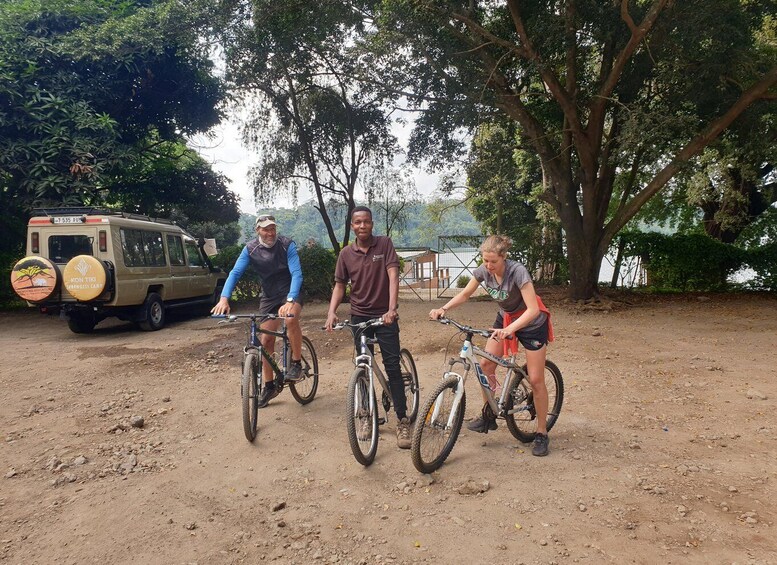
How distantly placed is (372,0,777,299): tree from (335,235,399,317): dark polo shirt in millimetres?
6264

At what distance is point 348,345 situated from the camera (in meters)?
8.35

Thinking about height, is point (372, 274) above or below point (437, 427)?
above

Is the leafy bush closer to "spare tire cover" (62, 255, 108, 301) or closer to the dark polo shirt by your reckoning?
the dark polo shirt

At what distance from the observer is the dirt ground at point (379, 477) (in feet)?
9.32

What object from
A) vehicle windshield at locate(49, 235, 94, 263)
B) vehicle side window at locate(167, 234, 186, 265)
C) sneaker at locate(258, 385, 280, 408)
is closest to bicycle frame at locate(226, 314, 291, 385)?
sneaker at locate(258, 385, 280, 408)

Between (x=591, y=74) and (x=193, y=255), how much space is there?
10289 mm

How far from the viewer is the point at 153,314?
1030cm

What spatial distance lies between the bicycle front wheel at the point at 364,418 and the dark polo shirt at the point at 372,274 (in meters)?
0.61

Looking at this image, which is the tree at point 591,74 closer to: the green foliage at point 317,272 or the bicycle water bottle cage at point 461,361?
the green foliage at point 317,272

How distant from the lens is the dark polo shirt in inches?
167

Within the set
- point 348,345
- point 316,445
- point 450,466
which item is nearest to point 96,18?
point 348,345

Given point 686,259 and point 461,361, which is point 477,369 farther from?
point 686,259

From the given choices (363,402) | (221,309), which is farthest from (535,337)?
(221,309)

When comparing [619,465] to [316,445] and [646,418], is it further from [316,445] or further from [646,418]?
[316,445]
